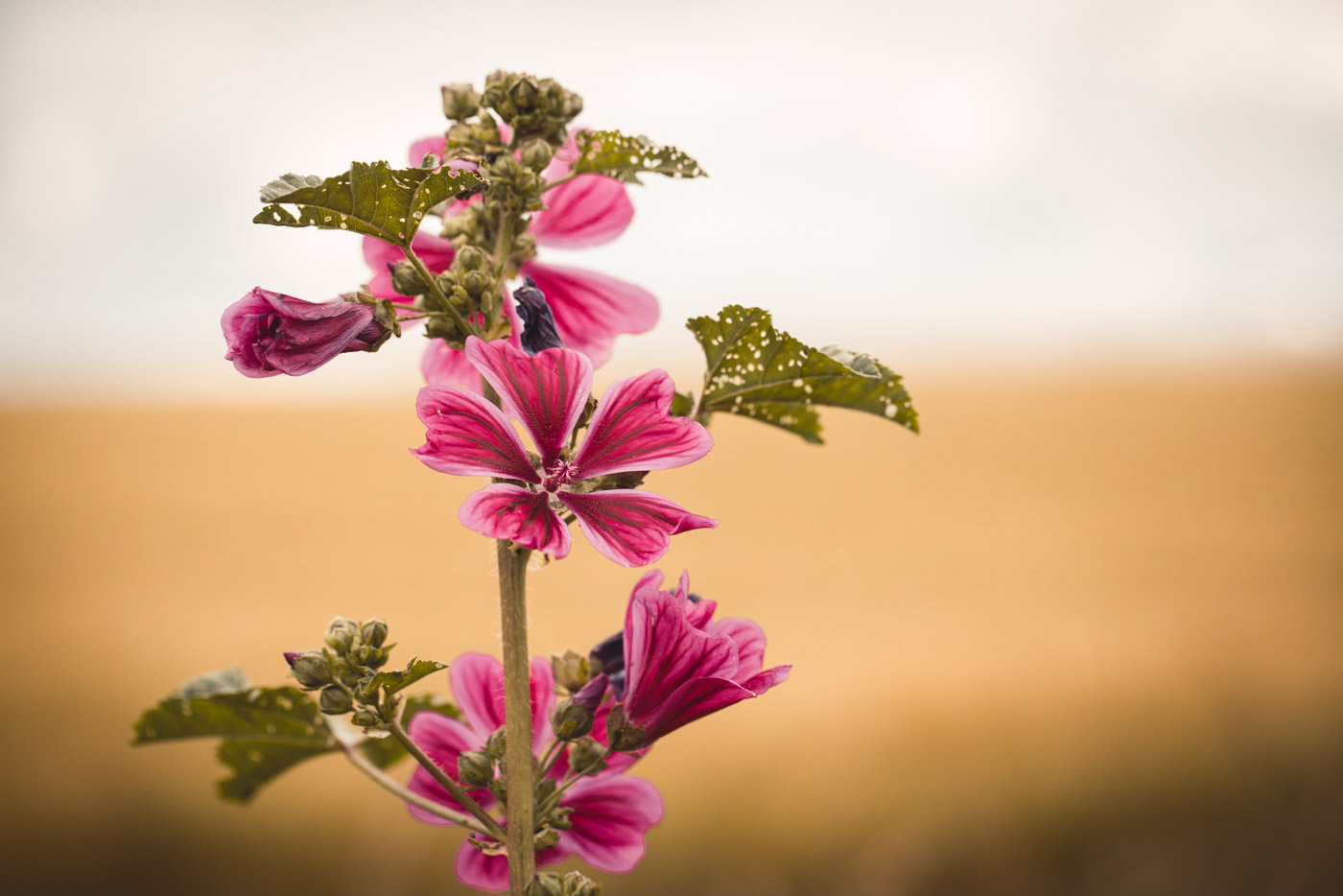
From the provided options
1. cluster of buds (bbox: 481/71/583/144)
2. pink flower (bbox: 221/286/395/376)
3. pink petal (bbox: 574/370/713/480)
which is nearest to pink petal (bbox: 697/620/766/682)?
pink petal (bbox: 574/370/713/480)

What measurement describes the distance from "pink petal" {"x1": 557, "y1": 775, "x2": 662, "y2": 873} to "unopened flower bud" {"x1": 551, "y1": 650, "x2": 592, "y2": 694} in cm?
19

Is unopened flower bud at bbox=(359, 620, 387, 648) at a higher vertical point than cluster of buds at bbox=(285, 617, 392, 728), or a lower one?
higher

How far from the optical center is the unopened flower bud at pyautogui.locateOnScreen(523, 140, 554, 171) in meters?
1.27

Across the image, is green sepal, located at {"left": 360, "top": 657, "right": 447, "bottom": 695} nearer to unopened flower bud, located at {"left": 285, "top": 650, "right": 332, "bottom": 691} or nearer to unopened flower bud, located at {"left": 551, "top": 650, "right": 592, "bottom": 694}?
unopened flower bud, located at {"left": 285, "top": 650, "right": 332, "bottom": 691}

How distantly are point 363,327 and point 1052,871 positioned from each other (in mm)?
5151

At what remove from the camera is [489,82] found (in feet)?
4.39

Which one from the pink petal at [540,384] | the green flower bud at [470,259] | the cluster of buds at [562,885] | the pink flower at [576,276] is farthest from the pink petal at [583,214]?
the cluster of buds at [562,885]

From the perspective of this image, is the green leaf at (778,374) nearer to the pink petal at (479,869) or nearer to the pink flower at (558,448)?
the pink flower at (558,448)

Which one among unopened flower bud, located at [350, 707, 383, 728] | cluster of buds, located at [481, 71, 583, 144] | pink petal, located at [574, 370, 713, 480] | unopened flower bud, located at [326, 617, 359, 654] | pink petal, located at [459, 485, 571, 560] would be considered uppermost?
cluster of buds, located at [481, 71, 583, 144]

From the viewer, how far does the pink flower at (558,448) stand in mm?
1023

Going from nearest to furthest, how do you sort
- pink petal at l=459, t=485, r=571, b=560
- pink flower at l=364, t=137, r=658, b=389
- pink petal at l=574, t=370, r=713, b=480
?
pink petal at l=459, t=485, r=571, b=560, pink petal at l=574, t=370, r=713, b=480, pink flower at l=364, t=137, r=658, b=389

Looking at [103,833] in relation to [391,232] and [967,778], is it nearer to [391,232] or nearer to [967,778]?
[967,778]

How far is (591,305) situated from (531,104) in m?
0.38

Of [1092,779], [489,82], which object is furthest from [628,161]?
[1092,779]
